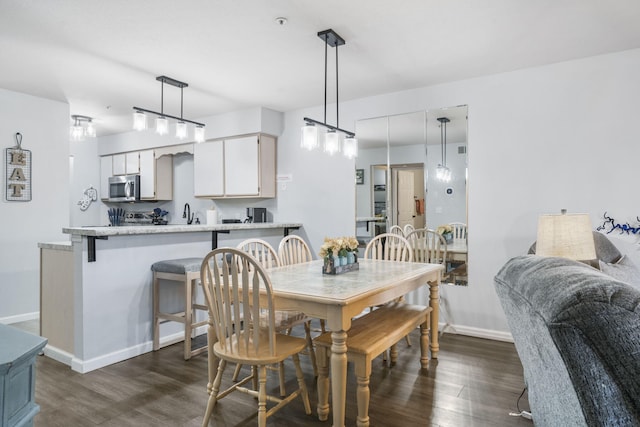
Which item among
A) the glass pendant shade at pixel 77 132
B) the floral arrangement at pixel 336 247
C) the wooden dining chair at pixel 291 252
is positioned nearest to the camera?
the floral arrangement at pixel 336 247

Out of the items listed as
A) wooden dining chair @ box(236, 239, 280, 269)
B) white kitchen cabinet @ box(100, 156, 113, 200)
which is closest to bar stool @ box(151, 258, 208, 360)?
wooden dining chair @ box(236, 239, 280, 269)

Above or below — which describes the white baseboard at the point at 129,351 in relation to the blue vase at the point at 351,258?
below

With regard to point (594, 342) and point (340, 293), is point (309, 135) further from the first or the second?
point (594, 342)

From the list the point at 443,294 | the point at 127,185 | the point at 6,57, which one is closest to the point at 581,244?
the point at 443,294

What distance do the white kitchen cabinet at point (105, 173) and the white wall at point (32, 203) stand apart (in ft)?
6.31

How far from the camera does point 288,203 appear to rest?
496cm

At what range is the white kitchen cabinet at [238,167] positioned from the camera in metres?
4.85

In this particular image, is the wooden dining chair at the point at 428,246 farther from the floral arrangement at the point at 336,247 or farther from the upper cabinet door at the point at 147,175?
the upper cabinet door at the point at 147,175

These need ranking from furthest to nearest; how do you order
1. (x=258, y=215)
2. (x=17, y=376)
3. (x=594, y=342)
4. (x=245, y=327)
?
1. (x=258, y=215)
2. (x=245, y=327)
3. (x=17, y=376)
4. (x=594, y=342)

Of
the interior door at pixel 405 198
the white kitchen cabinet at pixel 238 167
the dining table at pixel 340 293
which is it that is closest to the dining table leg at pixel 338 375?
the dining table at pixel 340 293

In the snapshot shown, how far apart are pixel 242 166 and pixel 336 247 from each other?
256 centimetres

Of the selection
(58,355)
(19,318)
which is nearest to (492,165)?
(58,355)

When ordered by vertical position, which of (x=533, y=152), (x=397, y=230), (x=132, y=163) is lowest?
(x=397, y=230)

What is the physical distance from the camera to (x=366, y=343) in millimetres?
2191
